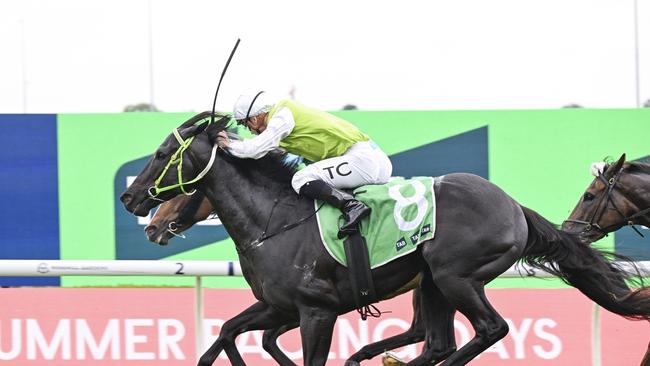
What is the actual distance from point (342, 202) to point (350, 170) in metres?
0.24

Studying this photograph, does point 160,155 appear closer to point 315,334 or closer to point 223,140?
point 223,140

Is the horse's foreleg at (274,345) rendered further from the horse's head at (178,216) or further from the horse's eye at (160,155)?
the horse's eye at (160,155)

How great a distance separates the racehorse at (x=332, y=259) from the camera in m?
5.35

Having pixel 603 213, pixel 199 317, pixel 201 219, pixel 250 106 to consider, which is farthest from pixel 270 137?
pixel 603 213

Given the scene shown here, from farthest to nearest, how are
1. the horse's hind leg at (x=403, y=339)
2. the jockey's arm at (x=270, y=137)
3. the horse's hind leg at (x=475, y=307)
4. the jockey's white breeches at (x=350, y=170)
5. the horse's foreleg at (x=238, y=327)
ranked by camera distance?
1. the horse's hind leg at (x=403, y=339)
2. the horse's foreleg at (x=238, y=327)
3. the jockey's white breeches at (x=350, y=170)
4. the jockey's arm at (x=270, y=137)
5. the horse's hind leg at (x=475, y=307)

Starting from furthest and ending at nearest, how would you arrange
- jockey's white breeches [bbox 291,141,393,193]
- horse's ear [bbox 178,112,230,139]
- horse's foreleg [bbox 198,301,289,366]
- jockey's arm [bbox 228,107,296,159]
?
horse's foreleg [bbox 198,301,289,366] < horse's ear [bbox 178,112,230,139] < jockey's white breeches [bbox 291,141,393,193] < jockey's arm [bbox 228,107,296,159]

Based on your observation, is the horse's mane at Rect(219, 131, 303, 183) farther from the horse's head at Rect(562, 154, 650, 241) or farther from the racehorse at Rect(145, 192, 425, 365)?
the horse's head at Rect(562, 154, 650, 241)

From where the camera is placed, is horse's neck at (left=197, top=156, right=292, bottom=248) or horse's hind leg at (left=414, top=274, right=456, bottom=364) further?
horse's hind leg at (left=414, top=274, right=456, bottom=364)

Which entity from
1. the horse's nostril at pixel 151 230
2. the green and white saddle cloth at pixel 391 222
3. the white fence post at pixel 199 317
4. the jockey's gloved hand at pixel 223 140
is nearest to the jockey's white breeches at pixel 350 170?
the green and white saddle cloth at pixel 391 222

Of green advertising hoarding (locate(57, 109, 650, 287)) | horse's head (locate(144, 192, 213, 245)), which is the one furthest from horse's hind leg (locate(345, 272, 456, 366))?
green advertising hoarding (locate(57, 109, 650, 287))

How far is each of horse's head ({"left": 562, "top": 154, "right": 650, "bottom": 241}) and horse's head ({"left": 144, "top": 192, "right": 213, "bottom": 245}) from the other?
2.27 meters

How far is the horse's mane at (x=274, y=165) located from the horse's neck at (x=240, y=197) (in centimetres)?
4

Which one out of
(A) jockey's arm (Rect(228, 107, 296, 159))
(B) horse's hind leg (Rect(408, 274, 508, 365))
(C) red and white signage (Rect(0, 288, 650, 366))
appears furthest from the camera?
(C) red and white signage (Rect(0, 288, 650, 366))

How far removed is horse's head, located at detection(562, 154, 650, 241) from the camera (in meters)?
6.78
